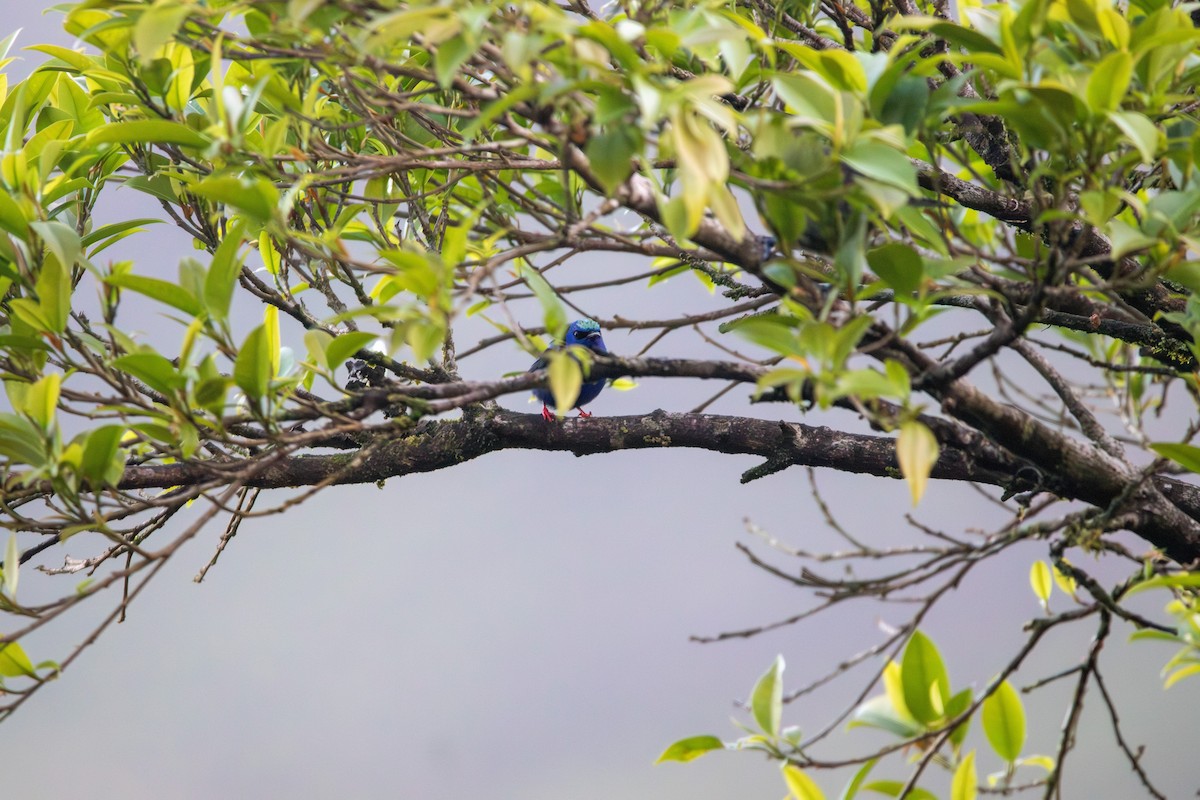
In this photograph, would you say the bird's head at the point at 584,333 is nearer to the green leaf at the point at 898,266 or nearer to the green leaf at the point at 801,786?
the green leaf at the point at 801,786

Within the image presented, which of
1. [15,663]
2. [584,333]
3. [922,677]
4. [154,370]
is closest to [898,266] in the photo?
[922,677]

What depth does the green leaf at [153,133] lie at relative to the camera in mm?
1263

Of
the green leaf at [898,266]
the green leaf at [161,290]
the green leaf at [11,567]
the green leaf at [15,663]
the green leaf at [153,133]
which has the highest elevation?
the green leaf at [153,133]

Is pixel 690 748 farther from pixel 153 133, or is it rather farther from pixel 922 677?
pixel 153 133

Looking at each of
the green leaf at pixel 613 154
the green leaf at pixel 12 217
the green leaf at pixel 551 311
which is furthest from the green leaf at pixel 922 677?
the green leaf at pixel 12 217

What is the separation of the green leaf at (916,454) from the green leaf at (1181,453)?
471mm

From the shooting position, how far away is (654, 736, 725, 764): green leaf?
53.8 inches

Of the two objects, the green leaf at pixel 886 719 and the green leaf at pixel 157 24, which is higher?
the green leaf at pixel 157 24

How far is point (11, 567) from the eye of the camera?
133 centimetres

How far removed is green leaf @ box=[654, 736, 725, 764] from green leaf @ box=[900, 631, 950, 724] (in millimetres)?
254

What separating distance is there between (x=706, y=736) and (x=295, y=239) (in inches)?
34.7

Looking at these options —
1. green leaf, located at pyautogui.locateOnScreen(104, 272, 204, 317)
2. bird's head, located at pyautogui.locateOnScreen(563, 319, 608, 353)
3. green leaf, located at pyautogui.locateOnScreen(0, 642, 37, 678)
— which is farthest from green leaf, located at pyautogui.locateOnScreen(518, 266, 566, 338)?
bird's head, located at pyautogui.locateOnScreen(563, 319, 608, 353)

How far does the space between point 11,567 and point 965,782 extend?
1273 mm

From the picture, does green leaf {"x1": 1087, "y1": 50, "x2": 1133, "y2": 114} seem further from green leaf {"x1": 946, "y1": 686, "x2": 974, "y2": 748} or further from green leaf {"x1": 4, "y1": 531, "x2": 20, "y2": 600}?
green leaf {"x1": 4, "y1": 531, "x2": 20, "y2": 600}
